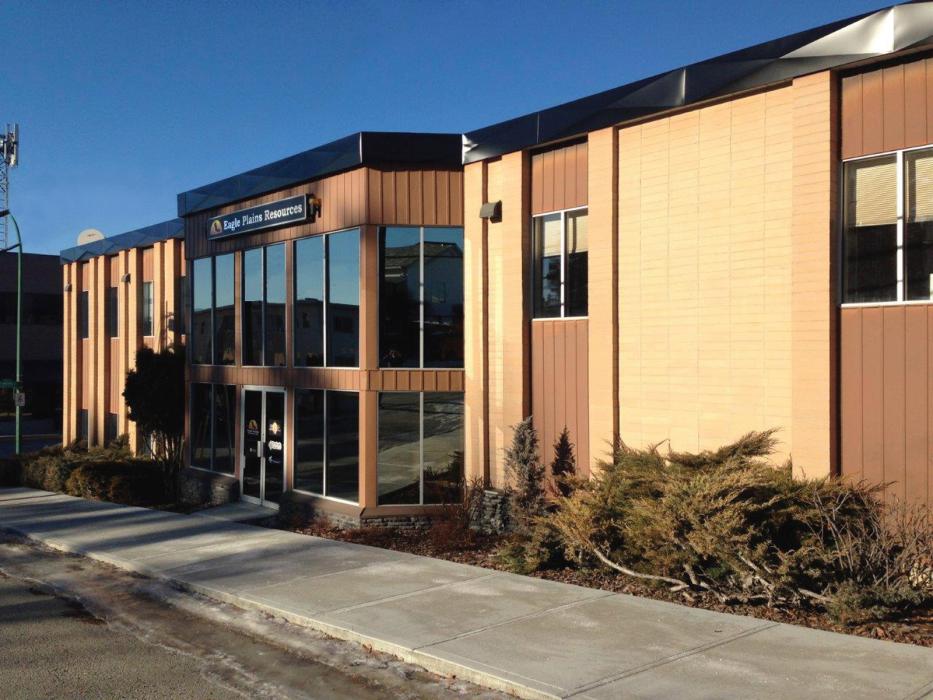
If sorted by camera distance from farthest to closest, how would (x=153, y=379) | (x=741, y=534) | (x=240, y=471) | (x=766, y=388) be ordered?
(x=153, y=379), (x=240, y=471), (x=766, y=388), (x=741, y=534)

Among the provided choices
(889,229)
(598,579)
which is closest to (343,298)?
(598,579)

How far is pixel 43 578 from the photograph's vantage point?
11602 mm

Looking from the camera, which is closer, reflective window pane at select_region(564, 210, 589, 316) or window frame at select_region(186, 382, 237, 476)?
reflective window pane at select_region(564, 210, 589, 316)

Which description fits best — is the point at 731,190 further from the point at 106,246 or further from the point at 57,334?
the point at 57,334

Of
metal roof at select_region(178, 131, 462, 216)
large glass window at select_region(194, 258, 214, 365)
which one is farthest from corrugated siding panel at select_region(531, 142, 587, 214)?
large glass window at select_region(194, 258, 214, 365)

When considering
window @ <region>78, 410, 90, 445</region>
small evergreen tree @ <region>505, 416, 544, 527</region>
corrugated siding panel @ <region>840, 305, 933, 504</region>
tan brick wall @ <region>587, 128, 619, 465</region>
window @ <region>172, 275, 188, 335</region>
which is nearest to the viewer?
corrugated siding panel @ <region>840, 305, 933, 504</region>

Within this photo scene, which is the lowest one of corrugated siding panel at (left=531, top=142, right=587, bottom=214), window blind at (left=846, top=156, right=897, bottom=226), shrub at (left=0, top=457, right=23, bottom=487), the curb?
shrub at (left=0, top=457, right=23, bottom=487)

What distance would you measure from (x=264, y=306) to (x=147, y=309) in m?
8.49

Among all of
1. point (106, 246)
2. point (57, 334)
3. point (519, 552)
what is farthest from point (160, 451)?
point (57, 334)

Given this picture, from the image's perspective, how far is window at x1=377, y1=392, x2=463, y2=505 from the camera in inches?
579

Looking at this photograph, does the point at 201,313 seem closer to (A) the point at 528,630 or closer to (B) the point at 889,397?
(A) the point at 528,630

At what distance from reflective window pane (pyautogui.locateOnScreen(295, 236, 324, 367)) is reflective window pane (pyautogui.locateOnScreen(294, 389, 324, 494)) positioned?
643 millimetres

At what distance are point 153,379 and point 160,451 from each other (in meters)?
1.76

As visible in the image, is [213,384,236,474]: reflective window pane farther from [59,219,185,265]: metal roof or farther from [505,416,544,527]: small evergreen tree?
[505,416,544,527]: small evergreen tree
